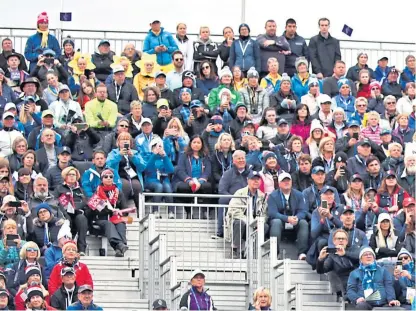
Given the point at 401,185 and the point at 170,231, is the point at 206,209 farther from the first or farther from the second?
the point at 401,185

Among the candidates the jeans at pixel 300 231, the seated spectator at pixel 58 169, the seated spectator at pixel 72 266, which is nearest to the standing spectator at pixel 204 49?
the seated spectator at pixel 58 169

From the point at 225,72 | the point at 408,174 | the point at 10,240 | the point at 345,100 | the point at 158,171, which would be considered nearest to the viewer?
the point at 10,240

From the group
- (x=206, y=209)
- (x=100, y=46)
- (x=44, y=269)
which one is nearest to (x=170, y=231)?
(x=206, y=209)

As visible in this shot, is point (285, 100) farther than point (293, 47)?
No

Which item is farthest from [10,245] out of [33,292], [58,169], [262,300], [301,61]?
[301,61]

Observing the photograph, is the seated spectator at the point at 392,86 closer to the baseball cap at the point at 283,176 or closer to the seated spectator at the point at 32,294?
Answer: the baseball cap at the point at 283,176

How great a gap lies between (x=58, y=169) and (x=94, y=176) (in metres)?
0.72

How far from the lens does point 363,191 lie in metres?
36.6

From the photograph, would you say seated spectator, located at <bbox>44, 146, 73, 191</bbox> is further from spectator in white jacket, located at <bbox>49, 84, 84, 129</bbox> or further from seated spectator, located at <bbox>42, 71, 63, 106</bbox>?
seated spectator, located at <bbox>42, 71, 63, 106</bbox>

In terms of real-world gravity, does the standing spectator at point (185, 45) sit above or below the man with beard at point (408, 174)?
above

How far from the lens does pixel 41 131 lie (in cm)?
3812

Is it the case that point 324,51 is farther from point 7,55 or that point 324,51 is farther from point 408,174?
point 408,174

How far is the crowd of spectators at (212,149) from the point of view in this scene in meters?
→ 34.3

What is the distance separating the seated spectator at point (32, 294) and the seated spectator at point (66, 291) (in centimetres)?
16
